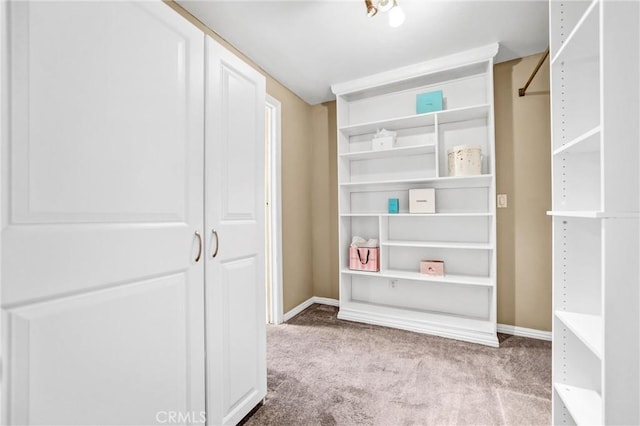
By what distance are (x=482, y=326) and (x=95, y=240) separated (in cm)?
282

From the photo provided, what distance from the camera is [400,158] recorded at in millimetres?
3008

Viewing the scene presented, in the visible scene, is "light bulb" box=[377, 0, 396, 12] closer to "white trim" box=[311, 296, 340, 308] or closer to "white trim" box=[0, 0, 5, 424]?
"white trim" box=[0, 0, 5, 424]

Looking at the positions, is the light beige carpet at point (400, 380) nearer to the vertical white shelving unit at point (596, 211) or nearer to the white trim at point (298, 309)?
the white trim at point (298, 309)

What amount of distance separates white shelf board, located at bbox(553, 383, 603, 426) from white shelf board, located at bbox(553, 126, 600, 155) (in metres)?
1.01

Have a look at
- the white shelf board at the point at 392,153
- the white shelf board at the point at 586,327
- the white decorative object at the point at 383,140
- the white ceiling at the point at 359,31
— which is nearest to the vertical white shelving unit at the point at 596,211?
the white shelf board at the point at 586,327

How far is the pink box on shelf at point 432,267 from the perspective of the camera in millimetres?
2682

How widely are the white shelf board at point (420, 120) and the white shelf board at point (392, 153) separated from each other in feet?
0.91

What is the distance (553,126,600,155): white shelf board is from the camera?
0.94 meters

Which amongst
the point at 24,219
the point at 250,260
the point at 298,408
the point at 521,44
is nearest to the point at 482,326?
the point at 298,408

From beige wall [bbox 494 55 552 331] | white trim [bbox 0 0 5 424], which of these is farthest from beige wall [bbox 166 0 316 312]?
white trim [bbox 0 0 5 424]

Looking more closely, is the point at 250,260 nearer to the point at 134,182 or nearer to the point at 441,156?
the point at 134,182

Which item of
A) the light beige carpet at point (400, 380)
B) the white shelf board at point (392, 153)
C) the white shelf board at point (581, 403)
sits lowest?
the light beige carpet at point (400, 380)

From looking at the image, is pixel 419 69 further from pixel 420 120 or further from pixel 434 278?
pixel 434 278

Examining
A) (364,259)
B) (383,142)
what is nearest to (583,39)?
(383,142)
